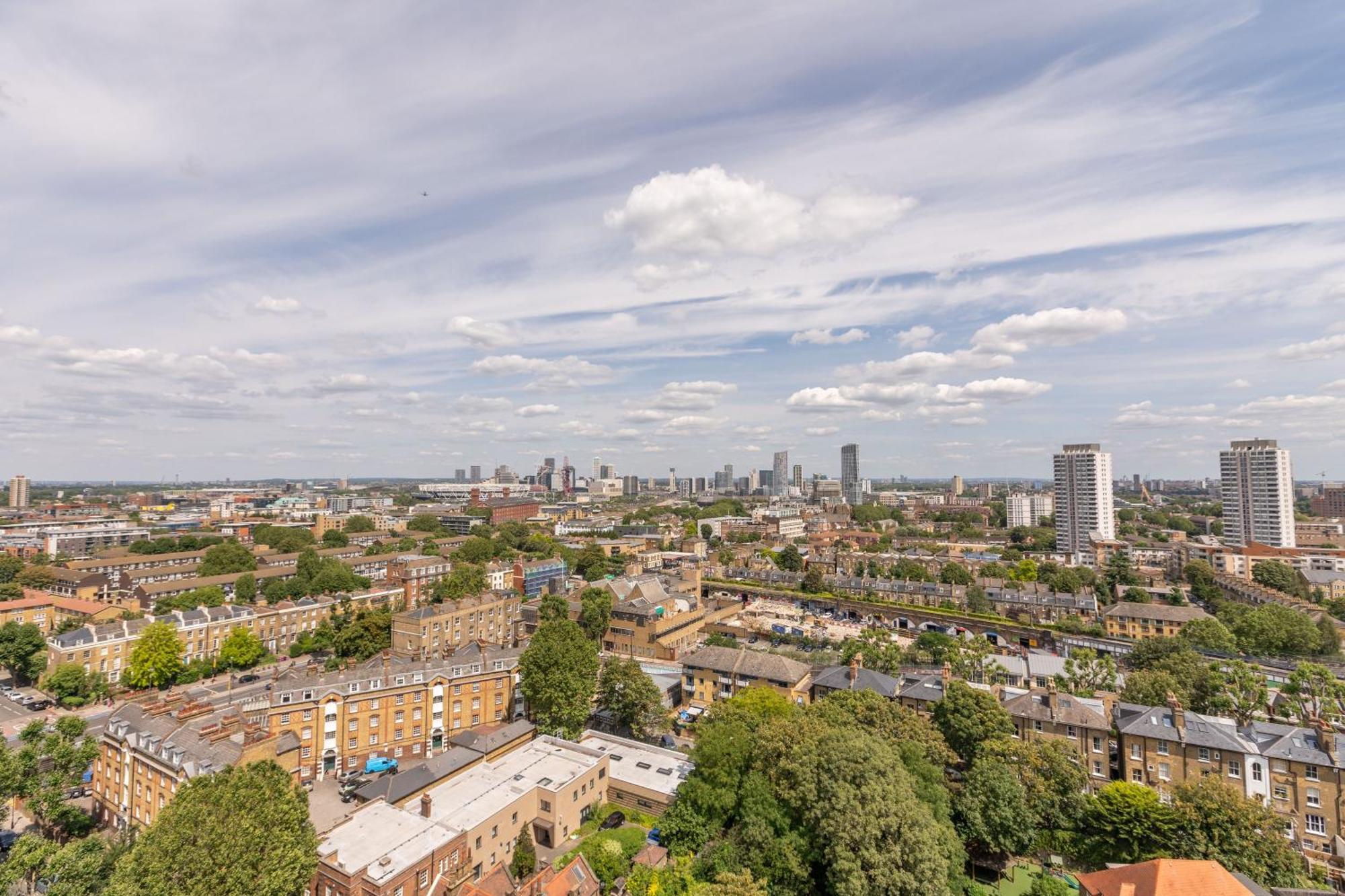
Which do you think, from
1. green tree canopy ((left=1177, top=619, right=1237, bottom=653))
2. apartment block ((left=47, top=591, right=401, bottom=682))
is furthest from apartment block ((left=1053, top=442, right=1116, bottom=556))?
apartment block ((left=47, top=591, right=401, bottom=682))

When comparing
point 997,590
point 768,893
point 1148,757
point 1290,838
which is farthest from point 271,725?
point 997,590

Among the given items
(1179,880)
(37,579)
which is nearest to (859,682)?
(1179,880)

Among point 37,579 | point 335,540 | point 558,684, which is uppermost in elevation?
point 335,540

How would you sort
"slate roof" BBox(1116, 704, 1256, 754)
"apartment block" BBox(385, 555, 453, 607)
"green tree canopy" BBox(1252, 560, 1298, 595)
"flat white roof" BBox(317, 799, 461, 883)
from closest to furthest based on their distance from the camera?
1. "flat white roof" BBox(317, 799, 461, 883)
2. "slate roof" BBox(1116, 704, 1256, 754)
3. "green tree canopy" BBox(1252, 560, 1298, 595)
4. "apartment block" BBox(385, 555, 453, 607)

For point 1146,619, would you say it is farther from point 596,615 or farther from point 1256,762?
point 596,615

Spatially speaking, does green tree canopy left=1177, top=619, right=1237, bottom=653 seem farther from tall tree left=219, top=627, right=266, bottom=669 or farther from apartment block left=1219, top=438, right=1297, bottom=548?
tall tree left=219, top=627, right=266, bottom=669

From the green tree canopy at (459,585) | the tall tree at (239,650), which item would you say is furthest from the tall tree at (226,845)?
the green tree canopy at (459,585)

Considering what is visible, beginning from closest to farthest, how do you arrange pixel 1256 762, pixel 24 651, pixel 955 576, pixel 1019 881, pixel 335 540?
pixel 1019 881, pixel 1256 762, pixel 24 651, pixel 955 576, pixel 335 540
